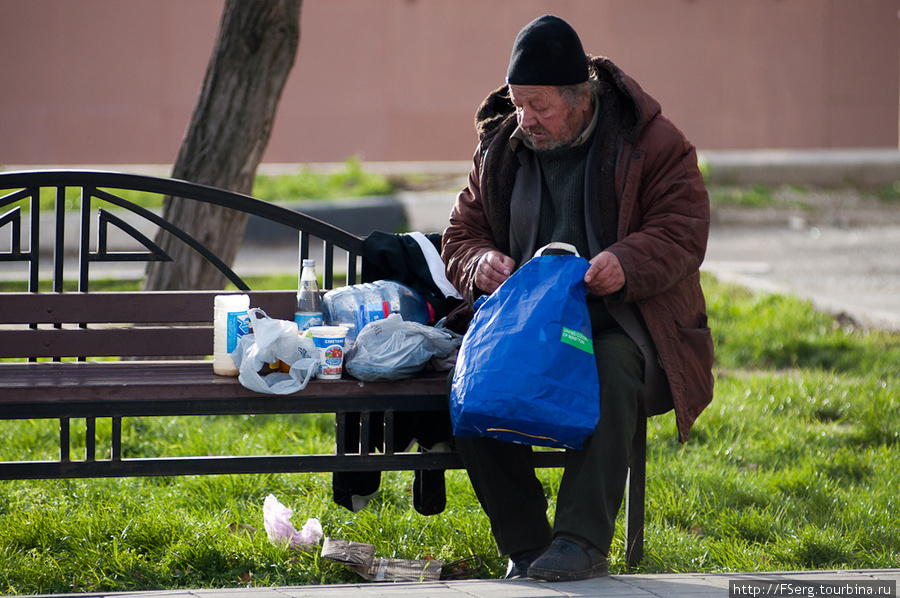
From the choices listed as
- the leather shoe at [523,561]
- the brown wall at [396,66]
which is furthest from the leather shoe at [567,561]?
the brown wall at [396,66]

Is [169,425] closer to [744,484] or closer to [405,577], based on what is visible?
[405,577]

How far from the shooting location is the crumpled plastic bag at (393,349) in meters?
2.95

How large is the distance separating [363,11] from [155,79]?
3873 millimetres

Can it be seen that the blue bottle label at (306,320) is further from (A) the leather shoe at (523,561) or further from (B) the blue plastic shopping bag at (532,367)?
(A) the leather shoe at (523,561)

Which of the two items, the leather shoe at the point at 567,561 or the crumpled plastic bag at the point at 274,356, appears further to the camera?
the crumpled plastic bag at the point at 274,356

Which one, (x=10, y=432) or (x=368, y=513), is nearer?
(x=368, y=513)

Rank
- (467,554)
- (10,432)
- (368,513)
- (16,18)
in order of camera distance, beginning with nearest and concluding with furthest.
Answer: (467,554)
(368,513)
(10,432)
(16,18)

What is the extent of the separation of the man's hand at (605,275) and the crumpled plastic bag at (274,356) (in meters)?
0.80

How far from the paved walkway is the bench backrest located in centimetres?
89

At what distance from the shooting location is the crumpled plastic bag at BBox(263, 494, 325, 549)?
3.20 meters

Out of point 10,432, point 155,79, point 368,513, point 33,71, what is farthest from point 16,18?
point 368,513

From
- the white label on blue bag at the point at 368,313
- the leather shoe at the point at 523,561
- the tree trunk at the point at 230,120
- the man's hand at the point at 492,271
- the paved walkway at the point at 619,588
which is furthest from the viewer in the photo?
the tree trunk at the point at 230,120

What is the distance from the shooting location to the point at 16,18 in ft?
59.8

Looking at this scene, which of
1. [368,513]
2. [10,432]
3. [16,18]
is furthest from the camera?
[16,18]
